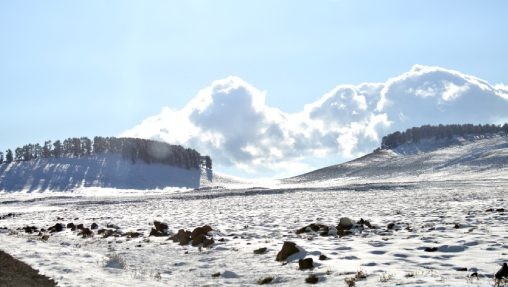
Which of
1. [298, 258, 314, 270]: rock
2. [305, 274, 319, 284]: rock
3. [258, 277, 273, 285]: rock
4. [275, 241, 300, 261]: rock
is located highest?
[275, 241, 300, 261]: rock

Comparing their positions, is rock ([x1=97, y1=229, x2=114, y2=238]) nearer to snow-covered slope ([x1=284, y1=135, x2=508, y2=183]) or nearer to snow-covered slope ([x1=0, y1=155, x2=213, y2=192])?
snow-covered slope ([x1=284, y1=135, x2=508, y2=183])

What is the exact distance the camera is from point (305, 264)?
1256 centimetres

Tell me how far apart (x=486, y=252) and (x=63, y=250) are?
14897 millimetres

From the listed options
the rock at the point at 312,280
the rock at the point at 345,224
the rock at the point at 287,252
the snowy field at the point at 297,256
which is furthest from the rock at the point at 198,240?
the rock at the point at 312,280

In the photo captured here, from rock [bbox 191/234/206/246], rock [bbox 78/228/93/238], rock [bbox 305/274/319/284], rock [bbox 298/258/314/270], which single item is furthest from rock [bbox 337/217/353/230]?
rock [bbox 78/228/93/238]

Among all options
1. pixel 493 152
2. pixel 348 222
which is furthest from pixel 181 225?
pixel 493 152

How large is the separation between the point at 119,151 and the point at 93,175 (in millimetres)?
27790

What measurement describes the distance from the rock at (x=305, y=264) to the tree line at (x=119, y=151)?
175167mm

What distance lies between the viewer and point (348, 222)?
63.8 ft

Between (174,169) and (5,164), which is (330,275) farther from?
(5,164)

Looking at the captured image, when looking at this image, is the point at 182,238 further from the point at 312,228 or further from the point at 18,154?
the point at 18,154

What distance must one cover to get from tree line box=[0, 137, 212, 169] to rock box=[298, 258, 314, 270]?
175167 mm

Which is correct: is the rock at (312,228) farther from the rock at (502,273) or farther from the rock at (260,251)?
the rock at (502,273)

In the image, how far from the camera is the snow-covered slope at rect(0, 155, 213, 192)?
5974 inches
